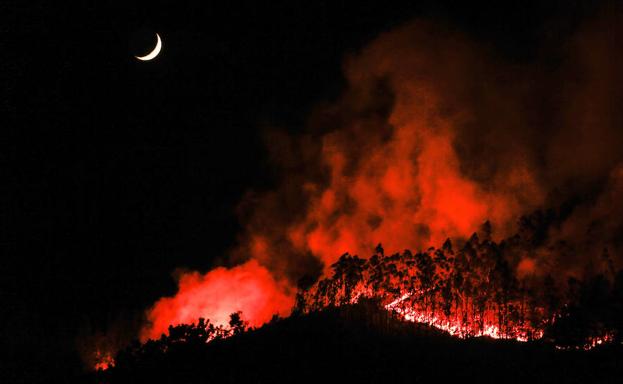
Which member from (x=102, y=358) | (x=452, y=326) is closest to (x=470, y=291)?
(x=452, y=326)

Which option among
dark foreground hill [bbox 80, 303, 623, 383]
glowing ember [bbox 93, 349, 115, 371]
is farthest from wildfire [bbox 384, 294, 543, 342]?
glowing ember [bbox 93, 349, 115, 371]

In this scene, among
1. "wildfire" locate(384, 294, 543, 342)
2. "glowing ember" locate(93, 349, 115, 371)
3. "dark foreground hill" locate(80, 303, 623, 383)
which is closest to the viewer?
"dark foreground hill" locate(80, 303, 623, 383)

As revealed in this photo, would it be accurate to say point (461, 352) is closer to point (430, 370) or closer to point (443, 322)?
point (430, 370)

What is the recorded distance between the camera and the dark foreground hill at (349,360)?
1212 inches

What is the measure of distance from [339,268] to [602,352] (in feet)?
84.4

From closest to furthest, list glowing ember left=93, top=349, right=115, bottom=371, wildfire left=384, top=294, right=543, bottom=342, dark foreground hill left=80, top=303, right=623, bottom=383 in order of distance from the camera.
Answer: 1. dark foreground hill left=80, top=303, right=623, bottom=383
2. wildfire left=384, top=294, right=543, bottom=342
3. glowing ember left=93, top=349, right=115, bottom=371

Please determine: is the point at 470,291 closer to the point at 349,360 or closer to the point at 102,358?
the point at 349,360

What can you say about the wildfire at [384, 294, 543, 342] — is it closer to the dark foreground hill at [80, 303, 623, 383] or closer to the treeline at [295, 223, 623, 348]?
the treeline at [295, 223, 623, 348]

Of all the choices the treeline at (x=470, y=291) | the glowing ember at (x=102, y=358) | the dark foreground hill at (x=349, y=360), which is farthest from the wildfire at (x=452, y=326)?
the glowing ember at (x=102, y=358)

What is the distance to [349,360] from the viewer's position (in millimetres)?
32688

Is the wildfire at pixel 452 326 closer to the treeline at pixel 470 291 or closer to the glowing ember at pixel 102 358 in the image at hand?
the treeline at pixel 470 291

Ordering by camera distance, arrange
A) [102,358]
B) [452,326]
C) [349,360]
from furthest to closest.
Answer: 1. [102,358]
2. [452,326]
3. [349,360]

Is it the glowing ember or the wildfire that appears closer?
the wildfire

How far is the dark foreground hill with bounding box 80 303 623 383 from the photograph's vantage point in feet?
101
